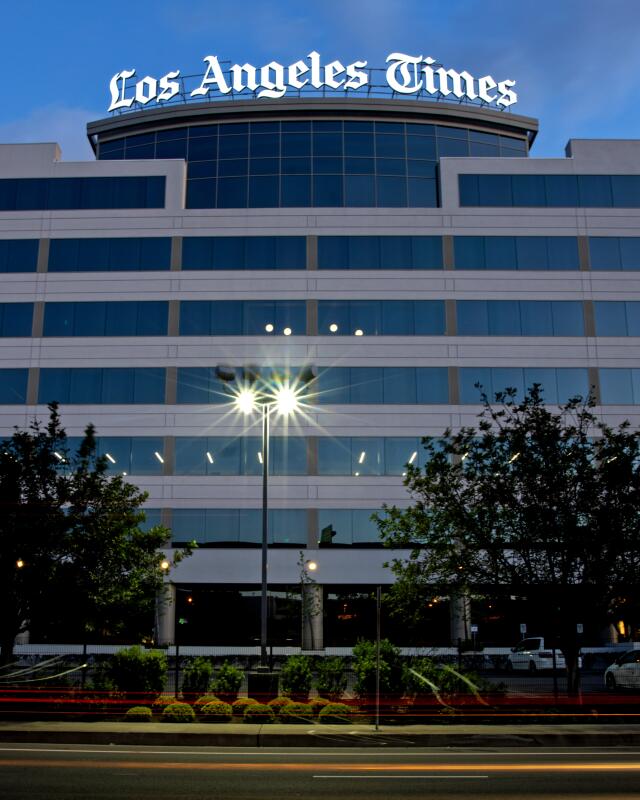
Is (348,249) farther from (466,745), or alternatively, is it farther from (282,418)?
(466,745)

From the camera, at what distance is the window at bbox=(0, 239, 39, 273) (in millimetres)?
46062

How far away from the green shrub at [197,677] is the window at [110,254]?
26.9 metres

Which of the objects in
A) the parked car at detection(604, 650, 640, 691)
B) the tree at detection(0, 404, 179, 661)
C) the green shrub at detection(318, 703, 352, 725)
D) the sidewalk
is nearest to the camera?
the sidewalk

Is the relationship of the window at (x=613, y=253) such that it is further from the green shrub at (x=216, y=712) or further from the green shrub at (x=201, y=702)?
the green shrub at (x=216, y=712)

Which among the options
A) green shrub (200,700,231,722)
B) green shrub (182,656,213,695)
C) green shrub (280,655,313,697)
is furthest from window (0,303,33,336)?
green shrub (200,700,231,722)

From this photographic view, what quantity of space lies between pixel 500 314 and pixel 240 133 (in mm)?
18465

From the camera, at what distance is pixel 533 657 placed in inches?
1399

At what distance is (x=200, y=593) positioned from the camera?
141 feet

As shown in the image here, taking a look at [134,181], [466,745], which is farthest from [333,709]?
[134,181]

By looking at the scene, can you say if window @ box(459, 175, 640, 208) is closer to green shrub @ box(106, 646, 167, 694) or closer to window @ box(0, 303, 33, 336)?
window @ box(0, 303, 33, 336)

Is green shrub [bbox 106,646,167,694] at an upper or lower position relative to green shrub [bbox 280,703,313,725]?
upper

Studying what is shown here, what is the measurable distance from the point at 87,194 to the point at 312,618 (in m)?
25.9

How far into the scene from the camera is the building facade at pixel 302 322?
42750 millimetres

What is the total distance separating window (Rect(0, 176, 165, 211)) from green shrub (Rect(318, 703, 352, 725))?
109 ft
